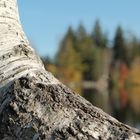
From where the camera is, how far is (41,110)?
1.16m

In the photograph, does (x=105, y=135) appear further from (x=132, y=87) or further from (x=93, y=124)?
(x=132, y=87)

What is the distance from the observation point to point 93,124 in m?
1.12

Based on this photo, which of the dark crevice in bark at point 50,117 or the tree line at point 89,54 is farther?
the tree line at point 89,54

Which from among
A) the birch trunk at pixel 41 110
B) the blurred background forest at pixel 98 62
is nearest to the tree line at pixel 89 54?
the blurred background forest at pixel 98 62

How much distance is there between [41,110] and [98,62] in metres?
73.0

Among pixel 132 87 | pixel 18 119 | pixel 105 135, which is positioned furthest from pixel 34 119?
pixel 132 87

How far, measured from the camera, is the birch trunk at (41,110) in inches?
43.5

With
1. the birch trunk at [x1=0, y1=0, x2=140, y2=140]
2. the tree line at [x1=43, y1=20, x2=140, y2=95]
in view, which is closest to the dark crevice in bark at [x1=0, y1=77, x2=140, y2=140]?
the birch trunk at [x1=0, y1=0, x2=140, y2=140]

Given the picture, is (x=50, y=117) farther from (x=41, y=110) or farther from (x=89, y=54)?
(x=89, y=54)

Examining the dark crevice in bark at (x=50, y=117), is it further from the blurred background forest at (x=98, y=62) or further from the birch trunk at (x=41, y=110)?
the blurred background forest at (x=98, y=62)

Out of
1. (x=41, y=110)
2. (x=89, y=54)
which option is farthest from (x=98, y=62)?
(x=41, y=110)

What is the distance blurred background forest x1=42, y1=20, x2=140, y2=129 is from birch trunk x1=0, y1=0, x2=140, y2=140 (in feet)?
225

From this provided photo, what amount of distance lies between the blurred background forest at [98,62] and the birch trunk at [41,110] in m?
68.7

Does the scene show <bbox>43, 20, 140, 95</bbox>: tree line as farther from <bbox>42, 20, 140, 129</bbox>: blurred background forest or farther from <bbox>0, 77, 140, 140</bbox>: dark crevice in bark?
<bbox>0, 77, 140, 140</bbox>: dark crevice in bark
